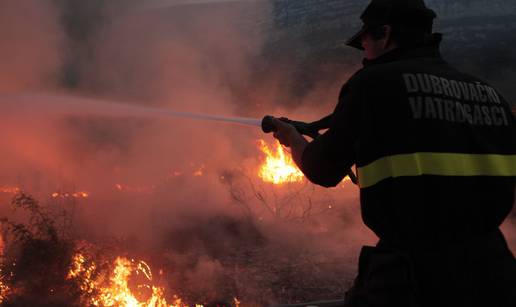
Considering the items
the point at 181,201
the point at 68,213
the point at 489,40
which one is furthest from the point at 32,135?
the point at 489,40

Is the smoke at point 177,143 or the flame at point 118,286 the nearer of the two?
the flame at point 118,286

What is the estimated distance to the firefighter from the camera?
107 centimetres

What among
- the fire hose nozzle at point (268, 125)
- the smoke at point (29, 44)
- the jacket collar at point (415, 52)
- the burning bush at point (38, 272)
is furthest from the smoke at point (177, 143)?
the jacket collar at point (415, 52)

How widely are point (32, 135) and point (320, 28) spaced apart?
20.9 feet

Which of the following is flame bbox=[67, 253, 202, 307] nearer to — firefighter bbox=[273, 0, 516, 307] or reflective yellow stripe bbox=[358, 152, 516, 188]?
firefighter bbox=[273, 0, 516, 307]

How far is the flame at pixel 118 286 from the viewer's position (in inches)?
126

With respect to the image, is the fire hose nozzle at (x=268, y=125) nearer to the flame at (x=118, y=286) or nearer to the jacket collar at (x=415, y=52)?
the jacket collar at (x=415, y=52)

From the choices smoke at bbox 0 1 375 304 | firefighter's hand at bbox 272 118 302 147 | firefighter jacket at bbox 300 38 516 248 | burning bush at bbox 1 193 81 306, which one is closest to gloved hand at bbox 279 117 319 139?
firefighter's hand at bbox 272 118 302 147

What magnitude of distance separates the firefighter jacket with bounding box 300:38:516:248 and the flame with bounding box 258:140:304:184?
5136 mm

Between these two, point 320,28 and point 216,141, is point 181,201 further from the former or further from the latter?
point 320,28

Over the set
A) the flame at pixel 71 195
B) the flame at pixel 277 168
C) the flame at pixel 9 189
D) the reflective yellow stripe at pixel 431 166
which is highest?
the reflective yellow stripe at pixel 431 166

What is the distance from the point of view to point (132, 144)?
6.36 m

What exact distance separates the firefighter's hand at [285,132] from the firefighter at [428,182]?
42cm

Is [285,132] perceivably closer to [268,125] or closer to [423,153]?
[268,125]
